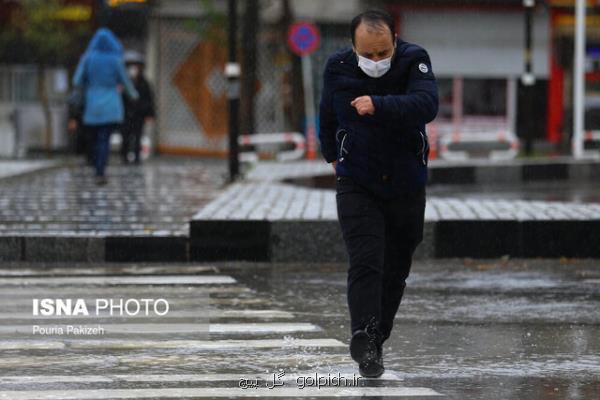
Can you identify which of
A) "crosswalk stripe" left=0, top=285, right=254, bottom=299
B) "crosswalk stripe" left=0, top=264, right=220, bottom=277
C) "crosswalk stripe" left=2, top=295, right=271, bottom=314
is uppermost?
"crosswalk stripe" left=2, top=295, right=271, bottom=314

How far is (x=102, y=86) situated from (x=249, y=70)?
14814mm

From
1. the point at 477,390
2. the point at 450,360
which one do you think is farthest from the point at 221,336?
the point at 477,390

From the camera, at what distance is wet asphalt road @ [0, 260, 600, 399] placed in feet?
22.2

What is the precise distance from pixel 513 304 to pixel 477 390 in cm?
303

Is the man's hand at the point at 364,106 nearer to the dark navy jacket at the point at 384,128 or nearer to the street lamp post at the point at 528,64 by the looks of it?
the dark navy jacket at the point at 384,128

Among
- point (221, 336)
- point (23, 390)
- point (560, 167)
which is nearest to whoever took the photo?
point (23, 390)

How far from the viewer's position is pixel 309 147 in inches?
1192

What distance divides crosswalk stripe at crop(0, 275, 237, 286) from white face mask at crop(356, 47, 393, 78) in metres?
4.10

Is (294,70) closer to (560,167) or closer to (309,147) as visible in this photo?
(309,147)

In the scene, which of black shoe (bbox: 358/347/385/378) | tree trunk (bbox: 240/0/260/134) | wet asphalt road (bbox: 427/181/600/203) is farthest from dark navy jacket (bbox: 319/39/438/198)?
tree trunk (bbox: 240/0/260/134)

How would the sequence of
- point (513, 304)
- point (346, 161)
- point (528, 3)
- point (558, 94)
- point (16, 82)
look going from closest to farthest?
point (346, 161), point (513, 304), point (528, 3), point (16, 82), point (558, 94)

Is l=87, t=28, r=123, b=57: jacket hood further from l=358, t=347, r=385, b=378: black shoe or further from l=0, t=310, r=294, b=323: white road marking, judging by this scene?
l=358, t=347, r=385, b=378: black shoe

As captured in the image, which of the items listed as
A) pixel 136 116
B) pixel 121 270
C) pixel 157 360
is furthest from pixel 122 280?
pixel 136 116

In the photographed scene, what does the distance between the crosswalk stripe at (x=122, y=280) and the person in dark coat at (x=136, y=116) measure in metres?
14.4
